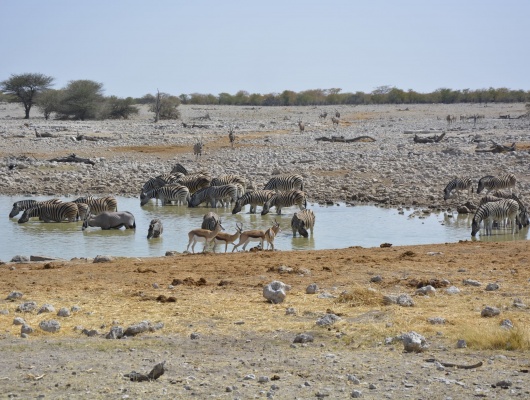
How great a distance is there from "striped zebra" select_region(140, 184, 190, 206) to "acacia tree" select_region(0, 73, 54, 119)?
3829 centimetres

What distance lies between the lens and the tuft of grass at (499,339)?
24.1ft

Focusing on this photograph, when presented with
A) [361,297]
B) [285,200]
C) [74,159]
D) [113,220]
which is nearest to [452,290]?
[361,297]

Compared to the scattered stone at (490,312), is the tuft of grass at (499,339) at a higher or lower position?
higher

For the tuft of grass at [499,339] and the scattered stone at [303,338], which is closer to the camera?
the tuft of grass at [499,339]

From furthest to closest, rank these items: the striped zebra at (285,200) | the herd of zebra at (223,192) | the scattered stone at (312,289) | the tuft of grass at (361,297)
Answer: the herd of zebra at (223,192) → the striped zebra at (285,200) → the scattered stone at (312,289) → the tuft of grass at (361,297)

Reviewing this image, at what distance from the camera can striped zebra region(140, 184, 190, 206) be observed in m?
22.7

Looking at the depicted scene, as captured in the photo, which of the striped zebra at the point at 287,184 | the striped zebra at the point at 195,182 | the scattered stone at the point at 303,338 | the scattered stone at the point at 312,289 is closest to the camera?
the scattered stone at the point at 303,338

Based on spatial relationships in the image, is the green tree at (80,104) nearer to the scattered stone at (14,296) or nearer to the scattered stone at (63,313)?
the scattered stone at (14,296)

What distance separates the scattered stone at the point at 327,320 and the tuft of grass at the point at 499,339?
1.31 metres

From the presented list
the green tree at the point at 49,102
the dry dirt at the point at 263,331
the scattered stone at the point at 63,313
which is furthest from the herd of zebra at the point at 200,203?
the green tree at the point at 49,102

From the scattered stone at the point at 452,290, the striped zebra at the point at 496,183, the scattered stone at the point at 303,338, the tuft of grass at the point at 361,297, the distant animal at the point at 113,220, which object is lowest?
the distant animal at the point at 113,220

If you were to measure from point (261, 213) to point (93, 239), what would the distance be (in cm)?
497

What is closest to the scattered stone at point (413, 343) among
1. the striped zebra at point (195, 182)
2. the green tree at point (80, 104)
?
the striped zebra at point (195, 182)

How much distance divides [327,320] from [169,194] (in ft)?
48.8
